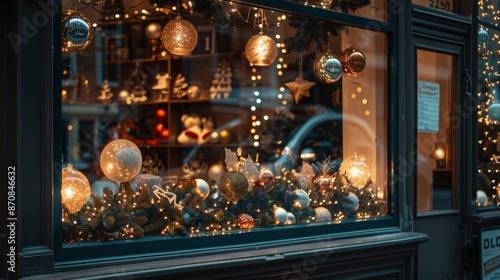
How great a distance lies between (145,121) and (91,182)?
479cm

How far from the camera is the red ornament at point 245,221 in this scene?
5158 mm

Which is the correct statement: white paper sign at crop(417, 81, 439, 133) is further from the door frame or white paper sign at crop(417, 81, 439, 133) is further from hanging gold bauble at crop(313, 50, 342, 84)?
hanging gold bauble at crop(313, 50, 342, 84)

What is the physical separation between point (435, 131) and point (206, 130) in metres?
3.50

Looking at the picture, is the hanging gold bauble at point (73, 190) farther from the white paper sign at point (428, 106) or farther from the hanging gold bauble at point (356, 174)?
the white paper sign at point (428, 106)

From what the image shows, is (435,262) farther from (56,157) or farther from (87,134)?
(87,134)

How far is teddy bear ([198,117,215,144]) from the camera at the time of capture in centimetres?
941

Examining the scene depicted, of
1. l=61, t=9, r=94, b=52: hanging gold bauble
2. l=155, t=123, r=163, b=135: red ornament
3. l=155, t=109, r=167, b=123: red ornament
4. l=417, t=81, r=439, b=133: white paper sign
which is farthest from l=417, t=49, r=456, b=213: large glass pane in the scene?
l=155, t=109, r=167, b=123: red ornament

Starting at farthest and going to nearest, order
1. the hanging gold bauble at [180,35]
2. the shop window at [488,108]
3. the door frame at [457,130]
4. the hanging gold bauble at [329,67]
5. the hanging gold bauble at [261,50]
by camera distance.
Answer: the shop window at [488,108]
the door frame at [457,130]
the hanging gold bauble at [329,67]
the hanging gold bauble at [261,50]
the hanging gold bauble at [180,35]

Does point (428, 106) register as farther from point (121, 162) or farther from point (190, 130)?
point (190, 130)

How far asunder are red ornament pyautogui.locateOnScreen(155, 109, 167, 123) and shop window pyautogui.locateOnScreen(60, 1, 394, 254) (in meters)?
0.02

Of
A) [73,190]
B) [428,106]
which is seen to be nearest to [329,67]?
[428,106]

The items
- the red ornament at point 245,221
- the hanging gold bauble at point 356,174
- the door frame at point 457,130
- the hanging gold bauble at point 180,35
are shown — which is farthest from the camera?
the door frame at point 457,130

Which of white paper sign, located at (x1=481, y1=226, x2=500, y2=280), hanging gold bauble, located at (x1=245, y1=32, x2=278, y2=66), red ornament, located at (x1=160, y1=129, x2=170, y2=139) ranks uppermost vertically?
hanging gold bauble, located at (x1=245, y1=32, x2=278, y2=66)

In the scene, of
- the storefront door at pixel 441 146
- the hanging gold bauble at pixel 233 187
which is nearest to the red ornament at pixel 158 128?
the storefront door at pixel 441 146
